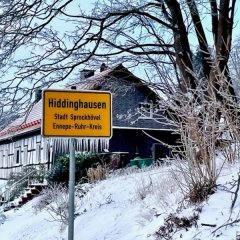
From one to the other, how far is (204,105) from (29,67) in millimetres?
7232

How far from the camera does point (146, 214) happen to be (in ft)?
24.7

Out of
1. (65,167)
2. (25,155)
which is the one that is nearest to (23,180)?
(65,167)

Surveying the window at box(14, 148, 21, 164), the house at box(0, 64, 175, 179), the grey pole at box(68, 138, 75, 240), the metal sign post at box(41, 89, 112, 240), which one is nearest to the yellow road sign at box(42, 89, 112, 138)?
the metal sign post at box(41, 89, 112, 240)

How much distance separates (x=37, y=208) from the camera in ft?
51.6

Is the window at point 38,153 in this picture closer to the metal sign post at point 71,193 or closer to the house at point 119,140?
the house at point 119,140

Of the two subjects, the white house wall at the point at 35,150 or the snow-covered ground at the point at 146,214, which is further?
the white house wall at the point at 35,150

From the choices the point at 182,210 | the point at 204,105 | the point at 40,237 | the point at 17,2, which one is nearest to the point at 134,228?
the point at 182,210

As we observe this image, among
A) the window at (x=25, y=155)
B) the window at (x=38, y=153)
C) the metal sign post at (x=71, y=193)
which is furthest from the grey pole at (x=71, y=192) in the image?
the window at (x=25, y=155)

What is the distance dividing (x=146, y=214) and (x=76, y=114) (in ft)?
8.39

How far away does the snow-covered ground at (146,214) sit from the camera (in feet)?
19.5

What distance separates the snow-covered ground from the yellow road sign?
1.55m

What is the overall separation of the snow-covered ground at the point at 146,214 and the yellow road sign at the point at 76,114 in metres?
1.55

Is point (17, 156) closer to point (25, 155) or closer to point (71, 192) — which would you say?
point (25, 155)

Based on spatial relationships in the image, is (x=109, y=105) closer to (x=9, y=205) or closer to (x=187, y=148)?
(x=187, y=148)
